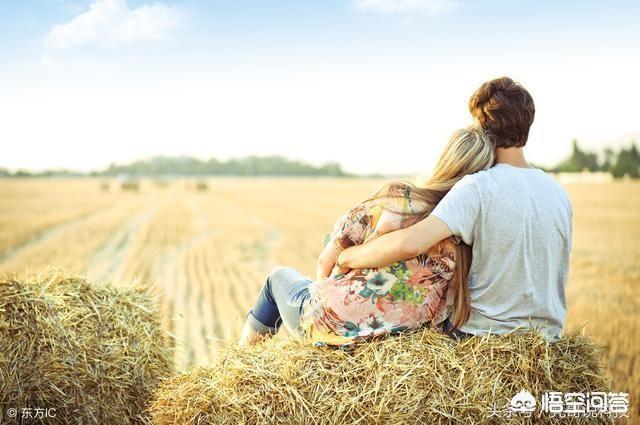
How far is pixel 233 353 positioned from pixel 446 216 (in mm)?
1241

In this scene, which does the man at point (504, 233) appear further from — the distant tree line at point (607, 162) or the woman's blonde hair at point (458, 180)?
the distant tree line at point (607, 162)

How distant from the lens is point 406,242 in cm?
256

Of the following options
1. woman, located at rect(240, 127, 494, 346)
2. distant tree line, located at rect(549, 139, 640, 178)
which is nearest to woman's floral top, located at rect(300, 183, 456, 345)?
woman, located at rect(240, 127, 494, 346)

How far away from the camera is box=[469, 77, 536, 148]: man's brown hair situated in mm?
2715

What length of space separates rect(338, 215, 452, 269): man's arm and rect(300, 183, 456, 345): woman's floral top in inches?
2.8

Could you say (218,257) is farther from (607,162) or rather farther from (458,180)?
(607,162)

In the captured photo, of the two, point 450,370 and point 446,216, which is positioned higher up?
point 446,216

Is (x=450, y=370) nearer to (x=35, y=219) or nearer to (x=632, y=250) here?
(x=632, y=250)

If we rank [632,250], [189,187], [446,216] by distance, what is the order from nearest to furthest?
[446,216] < [632,250] < [189,187]

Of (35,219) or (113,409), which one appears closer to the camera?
(113,409)

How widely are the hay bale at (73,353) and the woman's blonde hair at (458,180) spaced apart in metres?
1.89

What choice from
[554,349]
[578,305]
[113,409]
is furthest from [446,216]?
[578,305]

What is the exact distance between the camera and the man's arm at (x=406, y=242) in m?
2.56

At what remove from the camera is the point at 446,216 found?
2.59 metres
